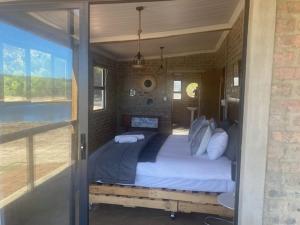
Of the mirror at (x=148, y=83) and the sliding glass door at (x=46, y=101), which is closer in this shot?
the sliding glass door at (x=46, y=101)

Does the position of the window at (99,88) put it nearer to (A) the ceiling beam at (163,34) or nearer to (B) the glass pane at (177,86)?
(A) the ceiling beam at (163,34)

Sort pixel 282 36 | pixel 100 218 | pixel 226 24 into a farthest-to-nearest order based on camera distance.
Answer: pixel 226 24
pixel 100 218
pixel 282 36

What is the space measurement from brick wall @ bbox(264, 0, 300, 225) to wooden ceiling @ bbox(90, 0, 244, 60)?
1.79 meters

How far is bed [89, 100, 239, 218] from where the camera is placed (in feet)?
10.6

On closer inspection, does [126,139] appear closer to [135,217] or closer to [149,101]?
[135,217]

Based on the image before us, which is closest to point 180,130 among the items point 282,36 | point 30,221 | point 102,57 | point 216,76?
point 216,76

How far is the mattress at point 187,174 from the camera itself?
323cm

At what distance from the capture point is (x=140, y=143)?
4148 mm

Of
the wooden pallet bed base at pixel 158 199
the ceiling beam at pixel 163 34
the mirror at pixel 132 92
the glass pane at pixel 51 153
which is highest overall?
the ceiling beam at pixel 163 34

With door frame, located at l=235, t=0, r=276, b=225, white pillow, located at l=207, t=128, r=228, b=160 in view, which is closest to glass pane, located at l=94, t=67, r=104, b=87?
white pillow, located at l=207, t=128, r=228, b=160

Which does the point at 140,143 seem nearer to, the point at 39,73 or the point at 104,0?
the point at 39,73

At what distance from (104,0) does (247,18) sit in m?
1.09

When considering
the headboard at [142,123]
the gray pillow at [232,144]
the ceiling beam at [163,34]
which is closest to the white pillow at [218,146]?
the gray pillow at [232,144]

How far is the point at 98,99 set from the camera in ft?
23.8
